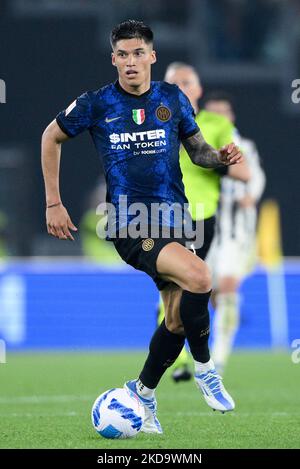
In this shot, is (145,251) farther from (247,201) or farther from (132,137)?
(247,201)

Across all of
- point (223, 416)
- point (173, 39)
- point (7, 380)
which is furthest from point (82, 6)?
point (223, 416)

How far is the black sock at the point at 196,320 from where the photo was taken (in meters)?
6.46

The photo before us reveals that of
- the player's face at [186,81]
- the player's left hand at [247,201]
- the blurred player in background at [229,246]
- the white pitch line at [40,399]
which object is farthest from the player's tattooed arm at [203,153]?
the player's left hand at [247,201]

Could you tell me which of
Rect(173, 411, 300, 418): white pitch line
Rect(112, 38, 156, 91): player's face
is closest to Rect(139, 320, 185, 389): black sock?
Rect(173, 411, 300, 418): white pitch line

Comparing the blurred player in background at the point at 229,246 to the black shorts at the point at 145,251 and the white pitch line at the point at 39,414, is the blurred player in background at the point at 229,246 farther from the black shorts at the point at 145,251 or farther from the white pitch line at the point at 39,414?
the black shorts at the point at 145,251

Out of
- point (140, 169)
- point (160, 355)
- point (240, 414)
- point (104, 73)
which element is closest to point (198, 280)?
point (160, 355)

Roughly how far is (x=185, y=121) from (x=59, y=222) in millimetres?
881

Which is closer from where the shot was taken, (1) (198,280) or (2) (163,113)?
(1) (198,280)

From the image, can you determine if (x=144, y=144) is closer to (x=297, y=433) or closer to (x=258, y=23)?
(x=297, y=433)

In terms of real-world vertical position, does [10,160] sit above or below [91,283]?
above

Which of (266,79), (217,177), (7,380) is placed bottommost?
(7,380)

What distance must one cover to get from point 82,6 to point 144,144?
11.9 metres

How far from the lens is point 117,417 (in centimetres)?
634

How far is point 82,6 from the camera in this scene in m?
18.2
